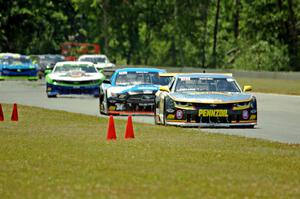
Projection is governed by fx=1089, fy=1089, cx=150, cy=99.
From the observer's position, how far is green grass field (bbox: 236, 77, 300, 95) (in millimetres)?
47106

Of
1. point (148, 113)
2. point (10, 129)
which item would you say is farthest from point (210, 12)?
point (10, 129)

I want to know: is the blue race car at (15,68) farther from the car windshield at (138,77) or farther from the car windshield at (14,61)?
the car windshield at (138,77)

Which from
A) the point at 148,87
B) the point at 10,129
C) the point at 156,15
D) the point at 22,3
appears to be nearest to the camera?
the point at 10,129

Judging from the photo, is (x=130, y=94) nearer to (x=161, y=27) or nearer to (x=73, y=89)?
(x=73, y=89)

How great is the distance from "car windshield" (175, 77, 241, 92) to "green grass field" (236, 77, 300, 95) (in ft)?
68.3

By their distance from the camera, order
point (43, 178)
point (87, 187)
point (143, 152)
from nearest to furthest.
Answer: point (87, 187) < point (43, 178) < point (143, 152)

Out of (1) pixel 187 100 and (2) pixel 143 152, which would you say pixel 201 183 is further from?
(1) pixel 187 100

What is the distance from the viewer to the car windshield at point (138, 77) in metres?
29.6

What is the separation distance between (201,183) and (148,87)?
16.7m

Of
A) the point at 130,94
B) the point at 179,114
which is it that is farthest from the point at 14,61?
the point at 179,114

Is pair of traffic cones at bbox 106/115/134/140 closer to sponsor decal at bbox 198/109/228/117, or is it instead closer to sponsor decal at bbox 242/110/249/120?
sponsor decal at bbox 198/109/228/117

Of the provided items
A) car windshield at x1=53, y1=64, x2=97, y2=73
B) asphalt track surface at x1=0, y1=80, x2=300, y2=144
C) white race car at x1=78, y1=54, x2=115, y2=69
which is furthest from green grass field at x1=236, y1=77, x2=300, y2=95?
car windshield at x1=53, y1=64, x2=97, y2=73

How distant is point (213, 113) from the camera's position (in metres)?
22.7

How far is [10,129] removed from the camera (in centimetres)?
2223
